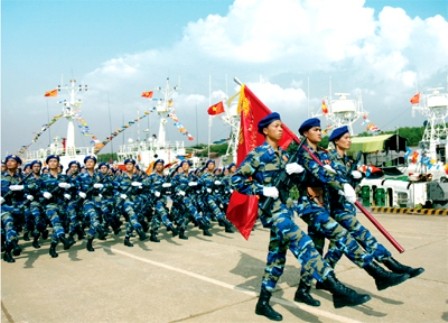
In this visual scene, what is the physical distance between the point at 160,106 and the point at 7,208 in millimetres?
34100

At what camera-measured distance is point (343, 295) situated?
3625 mm

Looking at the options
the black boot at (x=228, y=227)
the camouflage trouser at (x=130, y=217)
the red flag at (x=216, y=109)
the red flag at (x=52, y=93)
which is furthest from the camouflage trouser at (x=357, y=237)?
the red flag at (x=52, y=93)

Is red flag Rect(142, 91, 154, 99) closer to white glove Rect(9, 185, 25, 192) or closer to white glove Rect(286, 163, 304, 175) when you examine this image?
white glove Rect(9, 185, 25, 192)

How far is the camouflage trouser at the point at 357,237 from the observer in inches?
171

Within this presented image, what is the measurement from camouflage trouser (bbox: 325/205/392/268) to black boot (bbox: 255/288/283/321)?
1000 mm

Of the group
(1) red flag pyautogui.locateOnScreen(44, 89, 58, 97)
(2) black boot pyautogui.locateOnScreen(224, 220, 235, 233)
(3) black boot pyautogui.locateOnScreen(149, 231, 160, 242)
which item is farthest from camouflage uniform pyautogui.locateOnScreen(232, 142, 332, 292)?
(1) red flag pyautogui.locateOnScreen(44, 89, 58, 97)

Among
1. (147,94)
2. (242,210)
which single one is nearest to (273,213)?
(242,210)

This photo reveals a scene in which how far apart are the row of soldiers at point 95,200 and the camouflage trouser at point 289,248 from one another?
470 cm

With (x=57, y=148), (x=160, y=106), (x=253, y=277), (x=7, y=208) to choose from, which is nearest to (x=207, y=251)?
(x=253, y=277)

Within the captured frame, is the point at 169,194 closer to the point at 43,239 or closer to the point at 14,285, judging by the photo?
the point at 43,239

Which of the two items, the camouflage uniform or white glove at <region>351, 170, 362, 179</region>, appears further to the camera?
white glove at <region>351, 170, 362, 179</region>

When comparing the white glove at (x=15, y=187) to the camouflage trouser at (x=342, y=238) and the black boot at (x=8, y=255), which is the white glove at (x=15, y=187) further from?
the camouflage trouser at (x=342, y=238)

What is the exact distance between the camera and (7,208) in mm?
7281

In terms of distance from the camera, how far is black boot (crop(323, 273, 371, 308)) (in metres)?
3.57
